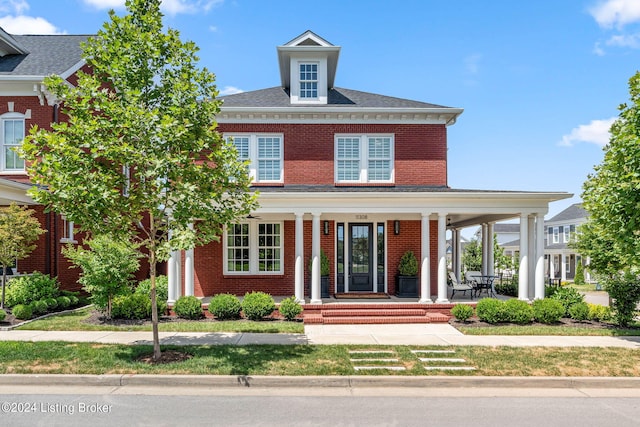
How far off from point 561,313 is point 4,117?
1988 centimetres

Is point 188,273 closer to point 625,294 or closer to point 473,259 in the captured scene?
point 625,294

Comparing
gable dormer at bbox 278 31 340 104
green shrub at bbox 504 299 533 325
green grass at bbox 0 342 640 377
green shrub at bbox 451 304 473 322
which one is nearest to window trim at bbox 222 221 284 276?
gable dormer at bbox 278 31 340 104

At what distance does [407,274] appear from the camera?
14125 millimetres

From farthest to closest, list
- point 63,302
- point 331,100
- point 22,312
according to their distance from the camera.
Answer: point 331,100, point 63,302, point 22,312

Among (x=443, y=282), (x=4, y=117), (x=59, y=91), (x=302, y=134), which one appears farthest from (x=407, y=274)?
(x=4, y=117)

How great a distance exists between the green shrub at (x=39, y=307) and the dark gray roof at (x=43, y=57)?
8.40 metres

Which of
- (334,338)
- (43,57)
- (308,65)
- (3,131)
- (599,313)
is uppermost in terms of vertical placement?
(43,57)

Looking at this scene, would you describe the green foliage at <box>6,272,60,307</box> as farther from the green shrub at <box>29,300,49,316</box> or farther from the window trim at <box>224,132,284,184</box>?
the window trim at <box>224,132,284,184</box>

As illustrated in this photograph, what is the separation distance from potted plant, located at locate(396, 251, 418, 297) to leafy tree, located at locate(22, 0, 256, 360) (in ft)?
26.2

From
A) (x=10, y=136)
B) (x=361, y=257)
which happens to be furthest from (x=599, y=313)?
(x=10, y=136)

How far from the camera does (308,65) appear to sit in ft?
50.6

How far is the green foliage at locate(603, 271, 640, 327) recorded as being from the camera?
436 inches

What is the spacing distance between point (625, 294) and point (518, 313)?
2.87m

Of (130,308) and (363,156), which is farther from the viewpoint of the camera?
(363,156)
